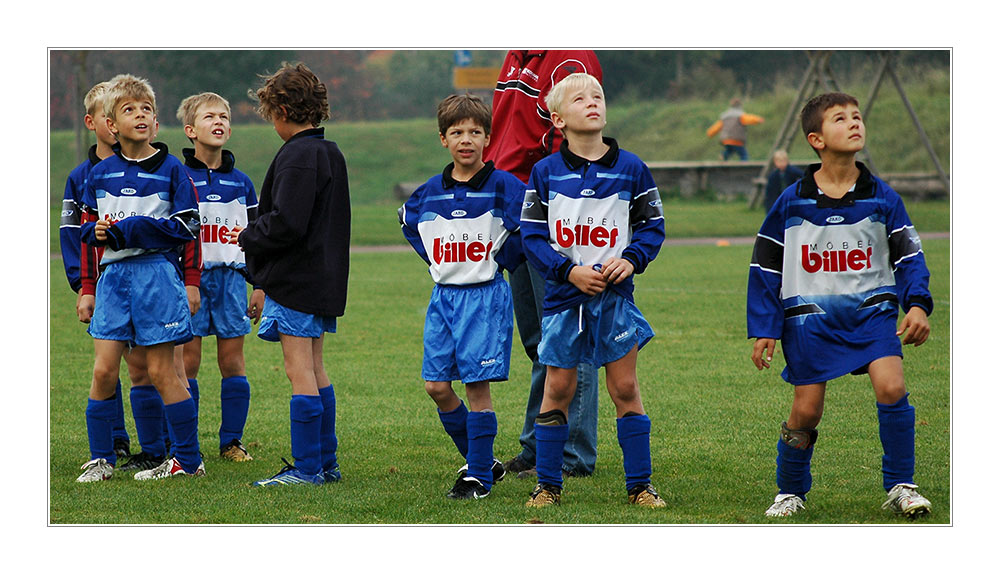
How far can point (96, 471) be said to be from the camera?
5523 mm

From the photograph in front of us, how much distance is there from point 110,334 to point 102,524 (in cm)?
110

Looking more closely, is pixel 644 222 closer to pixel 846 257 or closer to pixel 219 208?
pixel 846 257

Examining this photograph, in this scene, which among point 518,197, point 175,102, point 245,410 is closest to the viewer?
point 518,197

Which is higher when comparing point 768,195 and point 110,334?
point 768,195

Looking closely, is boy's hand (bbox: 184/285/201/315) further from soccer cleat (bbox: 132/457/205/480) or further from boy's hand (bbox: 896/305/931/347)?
boy's hand (bbox: 896/305/931/347)

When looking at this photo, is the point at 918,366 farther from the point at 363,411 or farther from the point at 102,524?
the point at 102,524

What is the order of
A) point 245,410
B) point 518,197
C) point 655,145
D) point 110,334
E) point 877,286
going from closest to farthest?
point 877,286, point 518,197, point 110,334, point 245,410, point 655,145

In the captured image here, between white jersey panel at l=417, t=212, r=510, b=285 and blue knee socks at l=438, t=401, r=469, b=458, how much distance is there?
638mm

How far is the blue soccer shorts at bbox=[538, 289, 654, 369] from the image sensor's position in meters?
4.76

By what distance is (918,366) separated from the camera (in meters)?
8.53

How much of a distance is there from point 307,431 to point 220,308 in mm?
1231

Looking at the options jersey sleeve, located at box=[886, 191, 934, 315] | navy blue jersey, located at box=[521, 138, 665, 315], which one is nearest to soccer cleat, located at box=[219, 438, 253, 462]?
navy blue jersey, located at box=[521, 138, 665, 315]

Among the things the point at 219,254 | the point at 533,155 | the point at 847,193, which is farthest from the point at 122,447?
the point at 847,193

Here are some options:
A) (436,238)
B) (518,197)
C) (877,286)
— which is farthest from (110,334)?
(877,286)
